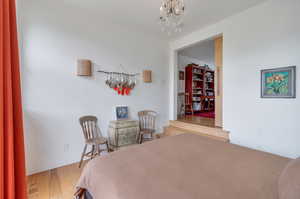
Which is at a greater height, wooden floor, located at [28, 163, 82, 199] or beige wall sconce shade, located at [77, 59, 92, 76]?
beige wall sconce shade, located at [77, 59, 92, 76]

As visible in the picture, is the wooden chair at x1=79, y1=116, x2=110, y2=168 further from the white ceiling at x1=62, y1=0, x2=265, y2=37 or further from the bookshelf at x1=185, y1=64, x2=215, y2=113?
the bookshelf at x1=185, y1=64, x2=215, y2=113

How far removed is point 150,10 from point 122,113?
7.15 ft

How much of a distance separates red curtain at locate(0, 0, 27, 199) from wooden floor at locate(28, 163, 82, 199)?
0.90 metres

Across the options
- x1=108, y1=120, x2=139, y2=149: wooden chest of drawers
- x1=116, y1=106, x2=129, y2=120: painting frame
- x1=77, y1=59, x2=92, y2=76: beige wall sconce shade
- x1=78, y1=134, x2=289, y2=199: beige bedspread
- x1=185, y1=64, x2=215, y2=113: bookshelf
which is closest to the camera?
x1=78, y1=134, x2=289, y2=199: beige bedspread

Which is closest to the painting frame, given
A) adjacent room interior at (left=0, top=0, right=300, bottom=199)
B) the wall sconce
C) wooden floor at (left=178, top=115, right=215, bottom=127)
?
adjacent room interior at (left=0, top=0, right=300, bottom=199)

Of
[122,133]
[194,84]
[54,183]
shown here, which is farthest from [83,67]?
[194,84]

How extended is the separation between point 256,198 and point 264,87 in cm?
230

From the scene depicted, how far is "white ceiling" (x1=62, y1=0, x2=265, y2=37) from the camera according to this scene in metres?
2.41

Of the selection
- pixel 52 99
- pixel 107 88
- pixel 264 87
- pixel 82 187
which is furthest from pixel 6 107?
pixel 264 87

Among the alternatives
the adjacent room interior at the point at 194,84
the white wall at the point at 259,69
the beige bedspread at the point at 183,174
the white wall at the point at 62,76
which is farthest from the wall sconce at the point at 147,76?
the beige bedspread at the point at 183,174

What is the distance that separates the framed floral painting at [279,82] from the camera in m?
2.15

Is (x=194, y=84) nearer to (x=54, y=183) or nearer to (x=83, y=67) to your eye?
(x=83, y=67)

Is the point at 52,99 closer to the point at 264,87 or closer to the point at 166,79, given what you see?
the point at 166,79

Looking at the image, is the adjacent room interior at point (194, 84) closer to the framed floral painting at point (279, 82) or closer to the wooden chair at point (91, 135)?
the framed floral painting at point (279, 82)
